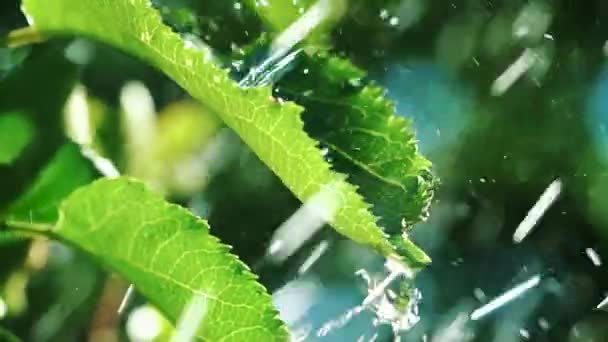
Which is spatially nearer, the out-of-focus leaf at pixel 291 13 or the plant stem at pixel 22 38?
the plant stem at pixel 22 38

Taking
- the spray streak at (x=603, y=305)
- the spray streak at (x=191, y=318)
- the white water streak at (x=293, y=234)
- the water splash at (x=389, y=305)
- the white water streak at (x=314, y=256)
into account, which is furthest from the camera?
the spray streak at (x=603, y=305)

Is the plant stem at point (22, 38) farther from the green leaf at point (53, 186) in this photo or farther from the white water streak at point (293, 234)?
the white water streak at point (293, 234)

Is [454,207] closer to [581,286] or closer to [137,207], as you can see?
[581,286]

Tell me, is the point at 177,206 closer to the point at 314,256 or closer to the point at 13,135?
the point at 13,135

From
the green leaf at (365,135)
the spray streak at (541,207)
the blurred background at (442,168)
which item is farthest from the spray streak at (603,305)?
the green leaf at (365,135)

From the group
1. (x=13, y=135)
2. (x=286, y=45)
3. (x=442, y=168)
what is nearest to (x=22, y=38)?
(x=13, y=135)

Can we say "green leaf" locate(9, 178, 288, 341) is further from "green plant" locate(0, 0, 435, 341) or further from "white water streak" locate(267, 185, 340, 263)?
"white water streak" locate(267, 185, 340, 263)
